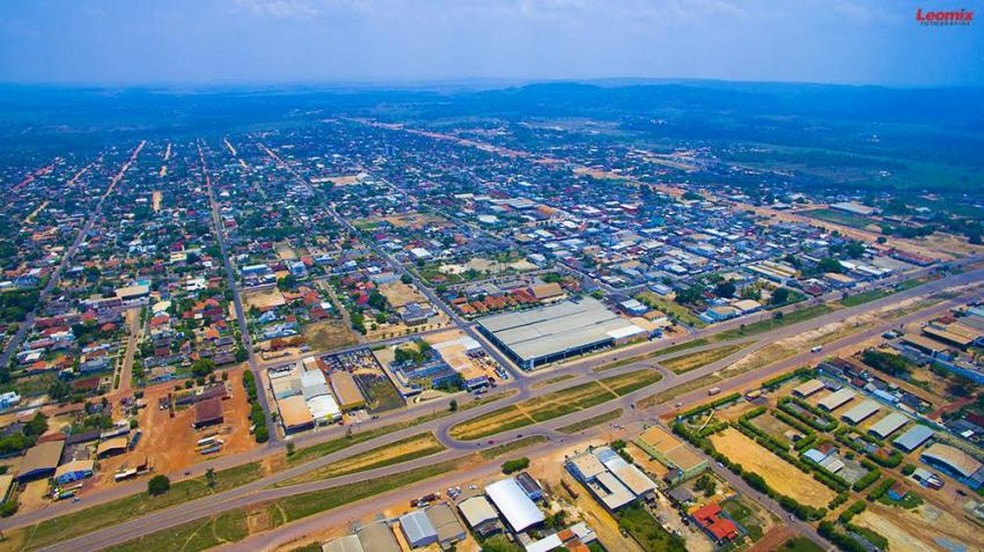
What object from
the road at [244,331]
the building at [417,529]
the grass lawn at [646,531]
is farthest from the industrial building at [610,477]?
the road at [244,331]

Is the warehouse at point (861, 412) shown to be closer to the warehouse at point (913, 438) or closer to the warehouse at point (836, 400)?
the warehouse at point (836, 400)

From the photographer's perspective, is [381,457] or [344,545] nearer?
[344,545]

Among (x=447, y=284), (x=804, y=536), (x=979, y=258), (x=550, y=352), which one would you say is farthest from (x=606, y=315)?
(x=979, y=258)

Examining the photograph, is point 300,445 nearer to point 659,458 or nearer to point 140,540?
point 140,540

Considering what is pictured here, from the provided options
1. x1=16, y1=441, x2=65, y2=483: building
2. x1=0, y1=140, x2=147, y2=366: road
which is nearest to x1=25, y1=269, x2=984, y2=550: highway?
x1=16, y1=441, x2=65, y2=483: building

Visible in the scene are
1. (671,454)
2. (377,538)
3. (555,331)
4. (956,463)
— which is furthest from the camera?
(555,331)

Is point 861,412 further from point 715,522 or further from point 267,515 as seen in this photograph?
point 267,515

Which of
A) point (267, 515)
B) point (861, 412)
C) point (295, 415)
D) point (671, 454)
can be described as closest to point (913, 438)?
point (861, 412)
